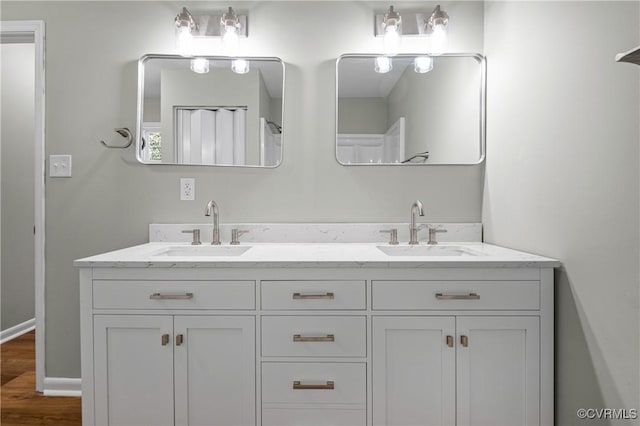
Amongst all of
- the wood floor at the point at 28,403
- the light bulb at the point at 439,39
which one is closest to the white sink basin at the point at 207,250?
the wood floor at the point at 28,403

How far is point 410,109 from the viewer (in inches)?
72.6

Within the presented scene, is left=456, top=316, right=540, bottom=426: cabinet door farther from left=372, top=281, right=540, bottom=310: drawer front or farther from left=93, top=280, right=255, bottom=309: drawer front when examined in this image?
left=93, top=280, right=255, bottom=309: drawer front

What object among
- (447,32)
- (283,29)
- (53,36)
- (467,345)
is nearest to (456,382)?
(467,345)

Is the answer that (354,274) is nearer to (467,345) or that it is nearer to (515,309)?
(467,345)

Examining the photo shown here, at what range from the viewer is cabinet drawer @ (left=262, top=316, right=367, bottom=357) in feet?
4.21

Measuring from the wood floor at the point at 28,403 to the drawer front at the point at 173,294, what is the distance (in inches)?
31.8

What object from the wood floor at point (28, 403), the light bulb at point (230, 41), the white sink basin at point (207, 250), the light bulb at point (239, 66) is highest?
the light bulb at point (230, 41)

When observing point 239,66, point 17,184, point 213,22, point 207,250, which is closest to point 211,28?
point 213,22

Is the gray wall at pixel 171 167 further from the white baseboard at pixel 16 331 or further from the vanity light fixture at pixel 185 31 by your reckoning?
the white baseboard at pixel 16 331

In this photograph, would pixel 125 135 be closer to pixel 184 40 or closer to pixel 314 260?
pixel 184 40

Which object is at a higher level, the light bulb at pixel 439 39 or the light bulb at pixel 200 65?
the light bulb at pixel 439 39

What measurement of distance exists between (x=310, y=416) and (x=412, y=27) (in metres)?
1.84

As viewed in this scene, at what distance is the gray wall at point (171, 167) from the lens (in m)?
1.87

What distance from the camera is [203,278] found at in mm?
1294
